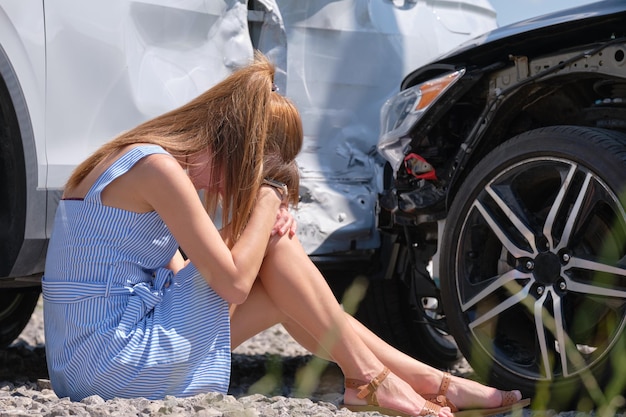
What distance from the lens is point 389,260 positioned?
425 cm

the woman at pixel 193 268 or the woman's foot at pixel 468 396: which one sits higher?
the woman at pixel 193 268

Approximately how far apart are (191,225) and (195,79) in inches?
49.3

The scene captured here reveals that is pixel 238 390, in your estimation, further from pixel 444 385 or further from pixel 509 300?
pixel 509 300

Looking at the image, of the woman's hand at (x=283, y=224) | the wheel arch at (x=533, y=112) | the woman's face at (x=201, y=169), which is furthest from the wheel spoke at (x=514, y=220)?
the woman's face at (x=201, y=169)

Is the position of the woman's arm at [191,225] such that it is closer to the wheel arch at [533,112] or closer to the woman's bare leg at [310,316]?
the woman's bare leg at [310,316]

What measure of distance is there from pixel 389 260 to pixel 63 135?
151 centimetres

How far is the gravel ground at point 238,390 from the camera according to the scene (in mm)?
2496

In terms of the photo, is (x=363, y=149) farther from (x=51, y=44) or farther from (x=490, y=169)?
(x=51, y=44)

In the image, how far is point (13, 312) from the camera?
4.80m

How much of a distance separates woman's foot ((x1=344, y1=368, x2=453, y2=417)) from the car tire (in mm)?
2187

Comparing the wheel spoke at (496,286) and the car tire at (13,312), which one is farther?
the car tire at (13,312)

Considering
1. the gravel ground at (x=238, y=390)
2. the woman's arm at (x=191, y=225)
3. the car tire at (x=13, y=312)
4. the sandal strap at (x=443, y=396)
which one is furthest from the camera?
the car tire at (x=13, y=312)

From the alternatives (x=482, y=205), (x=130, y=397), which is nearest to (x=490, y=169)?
(x=482, y=205)

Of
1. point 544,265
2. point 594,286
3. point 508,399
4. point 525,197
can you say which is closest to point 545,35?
point 525,197
